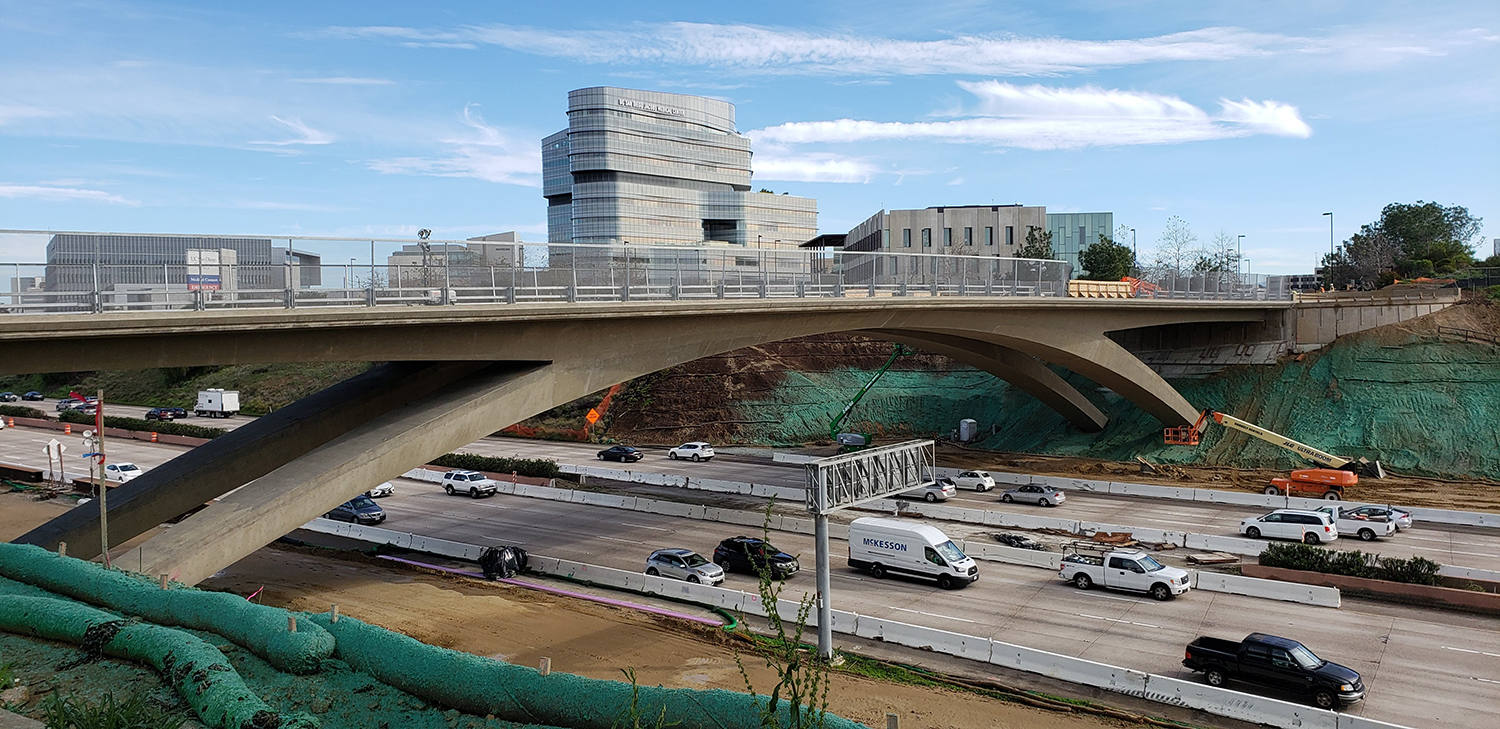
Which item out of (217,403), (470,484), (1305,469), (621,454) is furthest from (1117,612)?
(217,403)

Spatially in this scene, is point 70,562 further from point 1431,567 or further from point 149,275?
point 1431,567

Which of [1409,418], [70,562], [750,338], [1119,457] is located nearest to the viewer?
[70,562]

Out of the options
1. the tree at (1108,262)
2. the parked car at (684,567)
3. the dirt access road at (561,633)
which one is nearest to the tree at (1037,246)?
the tree at (1108,262)

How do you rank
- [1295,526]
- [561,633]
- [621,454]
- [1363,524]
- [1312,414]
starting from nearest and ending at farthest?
[561,633] < [1295,526] < [1363,524] < [1312,414] < [621,454]

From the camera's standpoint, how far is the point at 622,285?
28875 mm

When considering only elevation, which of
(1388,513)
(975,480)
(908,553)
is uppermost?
(1388,513)

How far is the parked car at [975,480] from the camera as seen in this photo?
1914 inches

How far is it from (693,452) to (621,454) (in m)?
4.61

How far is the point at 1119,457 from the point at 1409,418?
14.2 m

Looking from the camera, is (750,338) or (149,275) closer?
(149,275)

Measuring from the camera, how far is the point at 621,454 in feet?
197

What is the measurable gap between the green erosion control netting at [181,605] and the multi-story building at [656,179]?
454 feet

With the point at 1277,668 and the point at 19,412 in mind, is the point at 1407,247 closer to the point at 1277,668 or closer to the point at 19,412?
the point at 1277,668

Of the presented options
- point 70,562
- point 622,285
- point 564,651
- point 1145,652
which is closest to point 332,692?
point 70,562
